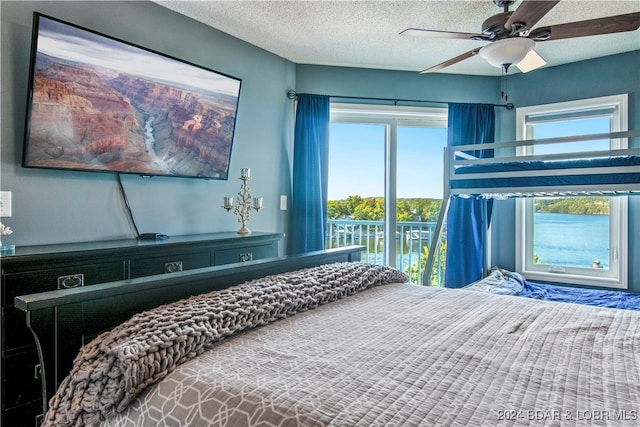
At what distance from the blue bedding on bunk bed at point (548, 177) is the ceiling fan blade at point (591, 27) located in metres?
0.79

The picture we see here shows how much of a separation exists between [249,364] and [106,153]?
69.9 inches

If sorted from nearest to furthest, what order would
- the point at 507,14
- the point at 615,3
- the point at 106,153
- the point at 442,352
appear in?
the point at 442,352 → the point at 507,14 → the point at 106,153 → the point at 615,3

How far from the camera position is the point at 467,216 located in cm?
369

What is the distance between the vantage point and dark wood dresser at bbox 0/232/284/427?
59.9 inches

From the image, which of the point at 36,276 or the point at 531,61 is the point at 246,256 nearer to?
the point at 36,276

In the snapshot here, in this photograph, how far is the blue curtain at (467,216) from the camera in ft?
12.1

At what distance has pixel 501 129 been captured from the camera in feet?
12.6

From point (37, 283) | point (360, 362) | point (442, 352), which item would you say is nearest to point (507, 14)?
point (442, 352)

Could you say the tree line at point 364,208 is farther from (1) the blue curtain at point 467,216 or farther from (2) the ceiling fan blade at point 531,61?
(2) the ceiling fan blade at point 531,61

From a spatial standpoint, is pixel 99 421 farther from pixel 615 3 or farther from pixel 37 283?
pixel 615 3

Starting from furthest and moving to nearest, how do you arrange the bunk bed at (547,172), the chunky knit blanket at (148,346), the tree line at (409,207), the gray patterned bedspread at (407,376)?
the tree line at (409,207) → the bunk bed at (547,172) → the chunky knit blanket at (148,346) → the gray patterned bedspread at (407,376)

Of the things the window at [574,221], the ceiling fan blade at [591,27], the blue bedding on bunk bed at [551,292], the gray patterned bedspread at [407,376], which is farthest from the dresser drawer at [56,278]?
the window at [574,221]

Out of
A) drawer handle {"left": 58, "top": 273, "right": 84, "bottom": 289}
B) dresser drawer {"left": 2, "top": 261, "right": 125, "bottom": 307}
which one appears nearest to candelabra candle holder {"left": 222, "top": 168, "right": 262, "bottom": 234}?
dresser drawer {"left": 2, "top": 261, "right": 125, "bottom": 307}

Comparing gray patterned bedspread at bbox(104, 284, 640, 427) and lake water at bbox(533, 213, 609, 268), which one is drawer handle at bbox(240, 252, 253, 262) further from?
lake water at bbox(533, 213, 609, 268)
